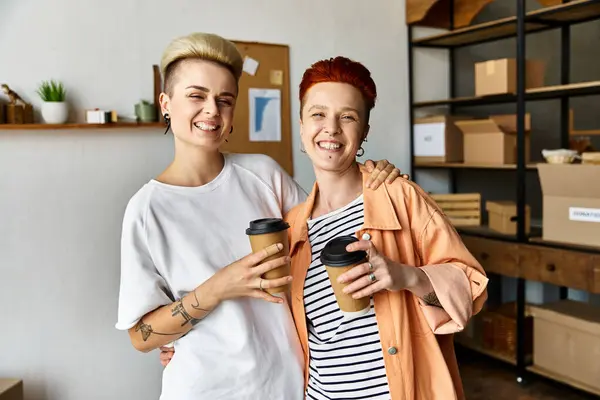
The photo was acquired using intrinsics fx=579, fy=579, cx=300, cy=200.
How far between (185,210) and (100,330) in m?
1.86

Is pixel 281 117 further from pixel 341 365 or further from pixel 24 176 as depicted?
pixel 341 365

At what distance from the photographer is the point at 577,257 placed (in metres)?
3.10

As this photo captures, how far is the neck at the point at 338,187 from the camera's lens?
5.03 ft

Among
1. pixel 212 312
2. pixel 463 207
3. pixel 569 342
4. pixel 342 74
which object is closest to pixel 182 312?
pixel 212 312

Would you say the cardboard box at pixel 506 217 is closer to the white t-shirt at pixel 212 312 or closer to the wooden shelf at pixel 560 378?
the wooden shelf at pixel 560 378

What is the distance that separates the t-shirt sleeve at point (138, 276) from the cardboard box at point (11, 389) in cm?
160

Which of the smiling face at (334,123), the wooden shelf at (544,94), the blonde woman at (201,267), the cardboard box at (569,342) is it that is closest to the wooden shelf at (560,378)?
the cardboard box at (569,342)

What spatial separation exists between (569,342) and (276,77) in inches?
90.8

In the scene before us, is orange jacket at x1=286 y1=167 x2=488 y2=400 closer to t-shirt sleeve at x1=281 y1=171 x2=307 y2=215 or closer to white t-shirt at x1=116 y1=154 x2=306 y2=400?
white t-shirt at x1=116 y1=154 x2=306 y2=400

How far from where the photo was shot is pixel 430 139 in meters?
4.05

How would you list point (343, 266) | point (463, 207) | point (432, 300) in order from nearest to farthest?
1. point (343, 266)
2. point (432, 300)
3. point (463, 207)

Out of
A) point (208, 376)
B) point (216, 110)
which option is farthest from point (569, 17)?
point (208, 376)

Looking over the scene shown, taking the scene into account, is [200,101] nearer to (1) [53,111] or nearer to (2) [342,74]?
(2) [342,74]

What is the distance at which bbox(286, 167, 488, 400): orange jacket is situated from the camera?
1343 millimetres
